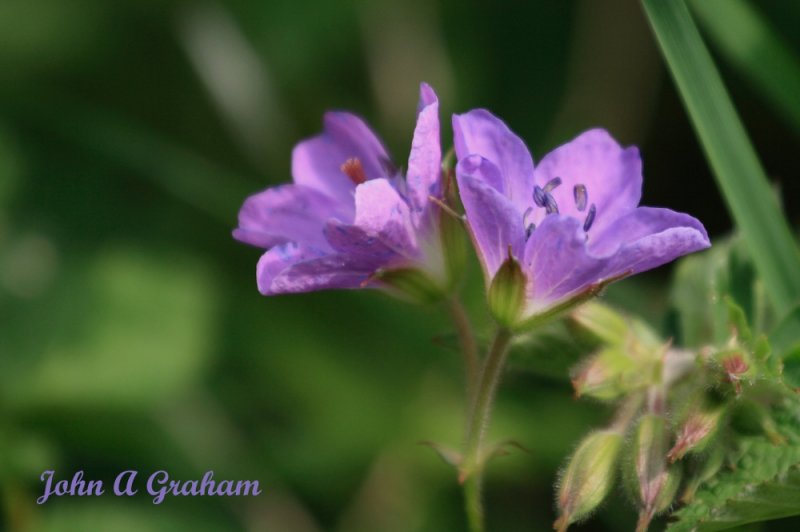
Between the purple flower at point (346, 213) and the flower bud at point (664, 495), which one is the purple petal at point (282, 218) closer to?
the purple flower at point (346, 213)

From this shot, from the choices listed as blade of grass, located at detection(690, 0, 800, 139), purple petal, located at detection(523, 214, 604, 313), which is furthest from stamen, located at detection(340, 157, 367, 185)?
blade of grass, located at detection(690, 0, 800, 139)

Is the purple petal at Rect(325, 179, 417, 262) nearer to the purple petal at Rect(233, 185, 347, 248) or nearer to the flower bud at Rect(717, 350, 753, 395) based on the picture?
the purple petal at Rect(233, 185, 347, 248)

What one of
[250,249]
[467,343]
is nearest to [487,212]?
[467,343]

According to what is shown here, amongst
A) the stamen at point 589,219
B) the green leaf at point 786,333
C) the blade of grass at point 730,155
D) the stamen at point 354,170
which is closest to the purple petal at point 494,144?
the stamen at point 589,219

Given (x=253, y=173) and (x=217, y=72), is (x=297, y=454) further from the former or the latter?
(x=217, y=72)

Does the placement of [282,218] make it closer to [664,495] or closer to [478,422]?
[478,422]

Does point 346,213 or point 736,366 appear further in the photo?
point 346,213

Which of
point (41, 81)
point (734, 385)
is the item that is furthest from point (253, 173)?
point (734, 385)
